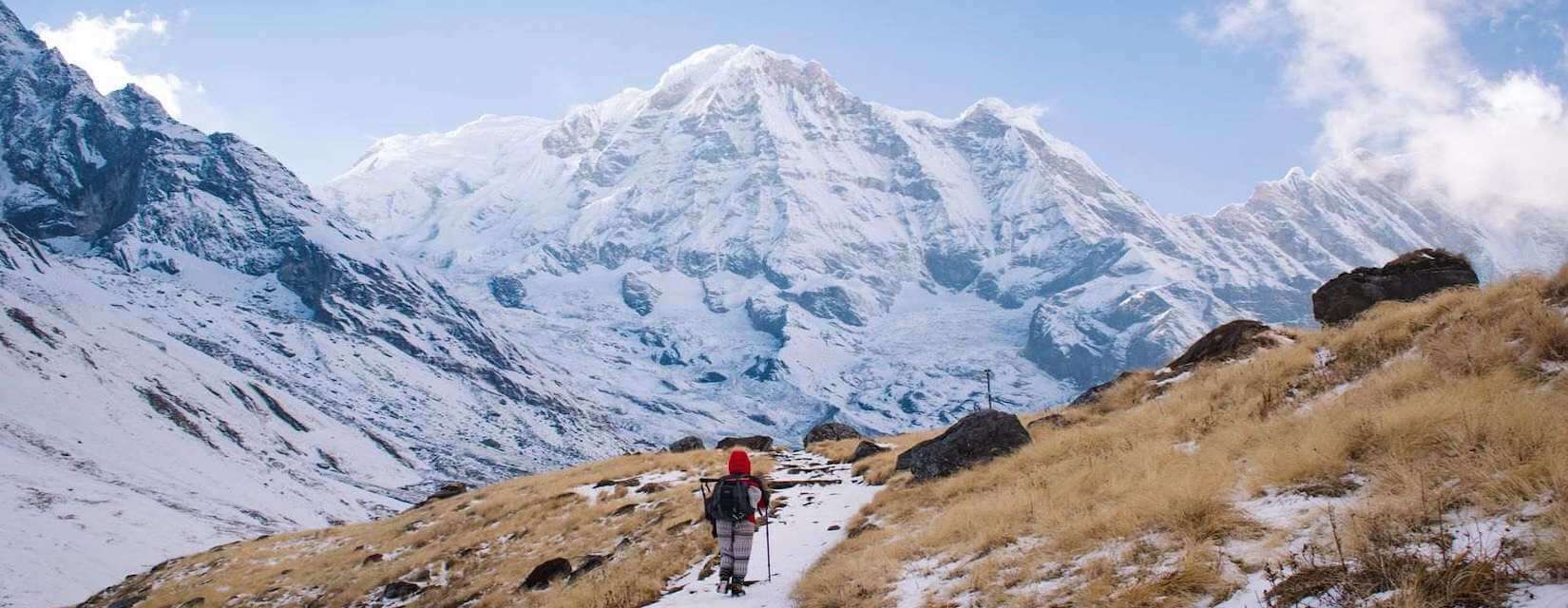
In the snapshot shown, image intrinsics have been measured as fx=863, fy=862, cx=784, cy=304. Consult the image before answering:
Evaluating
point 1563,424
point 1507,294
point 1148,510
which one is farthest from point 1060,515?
point 1507,294

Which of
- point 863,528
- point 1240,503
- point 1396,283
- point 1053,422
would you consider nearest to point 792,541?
point 863,528

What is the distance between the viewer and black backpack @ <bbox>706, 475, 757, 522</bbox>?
12305 mm

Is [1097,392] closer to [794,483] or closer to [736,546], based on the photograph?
[794,483]

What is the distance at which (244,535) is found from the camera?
123m

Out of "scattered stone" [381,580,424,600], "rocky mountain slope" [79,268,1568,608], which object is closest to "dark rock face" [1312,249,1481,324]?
"rocky mountain slope" [79,268,1568,608]

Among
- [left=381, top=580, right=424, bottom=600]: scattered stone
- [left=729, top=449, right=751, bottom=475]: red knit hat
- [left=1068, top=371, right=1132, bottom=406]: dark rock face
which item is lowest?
[left=381, top=580, right=424, bottom=600]: scattered stone

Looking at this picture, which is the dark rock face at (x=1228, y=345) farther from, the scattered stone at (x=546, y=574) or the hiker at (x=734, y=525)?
the scattered stone at (x=546, y=574)

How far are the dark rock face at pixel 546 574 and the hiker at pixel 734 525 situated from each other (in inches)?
226

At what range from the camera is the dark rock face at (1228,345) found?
1878 cm

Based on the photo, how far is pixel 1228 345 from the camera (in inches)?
793

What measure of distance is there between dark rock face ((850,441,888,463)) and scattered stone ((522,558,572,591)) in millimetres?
9997

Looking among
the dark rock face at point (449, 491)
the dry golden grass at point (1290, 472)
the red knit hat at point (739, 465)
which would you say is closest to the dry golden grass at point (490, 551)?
the red knit hat at point (739, 465)

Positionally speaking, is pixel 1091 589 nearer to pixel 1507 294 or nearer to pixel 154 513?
pixel 1507 294

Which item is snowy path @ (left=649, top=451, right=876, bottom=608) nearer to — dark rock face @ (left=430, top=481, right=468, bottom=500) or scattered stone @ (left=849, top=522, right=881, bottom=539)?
scattered stone @ (left=849, top=522, right=881, bottom=539)
